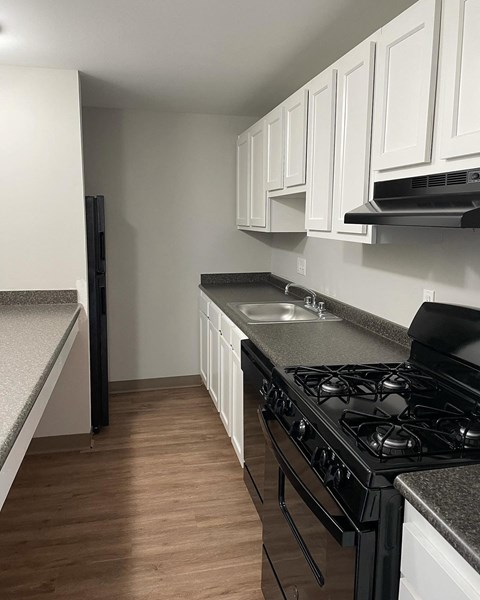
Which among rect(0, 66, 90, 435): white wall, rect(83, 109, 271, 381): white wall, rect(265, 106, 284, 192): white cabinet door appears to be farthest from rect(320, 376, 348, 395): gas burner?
rect(83, 109, 271, 381): white wall

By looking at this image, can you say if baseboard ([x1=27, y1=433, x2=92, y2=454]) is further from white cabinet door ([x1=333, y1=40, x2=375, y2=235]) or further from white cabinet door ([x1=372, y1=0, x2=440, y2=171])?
white cabinet door ([x1=372, y1=0, x2=440, y2=171])

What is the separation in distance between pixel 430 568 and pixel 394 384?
751 mm

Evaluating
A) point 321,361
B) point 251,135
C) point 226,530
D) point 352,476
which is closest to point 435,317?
point 321,361

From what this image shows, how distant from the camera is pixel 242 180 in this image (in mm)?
4102

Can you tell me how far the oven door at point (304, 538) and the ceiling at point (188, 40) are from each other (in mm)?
1693

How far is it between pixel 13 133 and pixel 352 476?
9.48 feet

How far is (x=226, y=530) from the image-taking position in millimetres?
2496

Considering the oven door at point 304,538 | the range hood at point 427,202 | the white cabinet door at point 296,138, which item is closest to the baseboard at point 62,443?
the oven door at point 304,538

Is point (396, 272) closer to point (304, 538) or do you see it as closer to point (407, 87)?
point (407, 87)

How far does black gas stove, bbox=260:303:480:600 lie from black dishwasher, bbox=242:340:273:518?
327mm

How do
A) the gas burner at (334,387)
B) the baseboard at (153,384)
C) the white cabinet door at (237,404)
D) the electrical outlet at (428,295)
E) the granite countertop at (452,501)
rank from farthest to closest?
the baseboard at (153,384), the white cabinet door at (237,404), the electrical outlet at (428,295), the gas burner at (334,387), the granite countertop at (452,501)

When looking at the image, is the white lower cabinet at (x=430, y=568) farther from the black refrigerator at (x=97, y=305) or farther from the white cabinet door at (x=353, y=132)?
the black refrigerator at (x=97, y=305)

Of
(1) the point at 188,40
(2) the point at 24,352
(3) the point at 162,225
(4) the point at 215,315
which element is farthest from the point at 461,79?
(3) the point at 162,225

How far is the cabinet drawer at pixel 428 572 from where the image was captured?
37.7 inches
